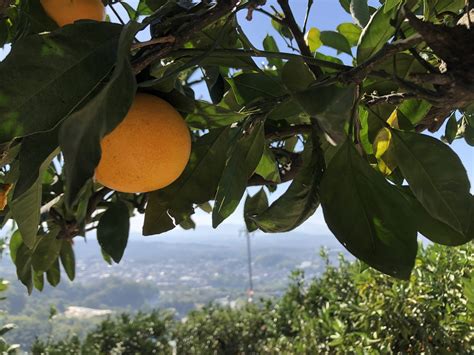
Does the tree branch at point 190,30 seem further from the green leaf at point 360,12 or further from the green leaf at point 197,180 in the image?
the green leaf at point 360,12

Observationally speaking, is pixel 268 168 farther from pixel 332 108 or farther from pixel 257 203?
pixel 332 108

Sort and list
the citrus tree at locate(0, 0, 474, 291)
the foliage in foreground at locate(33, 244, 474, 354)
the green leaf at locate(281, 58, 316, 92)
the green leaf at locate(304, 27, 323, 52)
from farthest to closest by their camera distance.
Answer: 1. the foliage in foreground at locate(33, 244, 474, 354)
2. the green leaf at locate(304, 27, 323, 52)
3. the green leaf at locate(281, 58, 316, 92)
4. the citrus tree at locate(0, 0, 474, 291)

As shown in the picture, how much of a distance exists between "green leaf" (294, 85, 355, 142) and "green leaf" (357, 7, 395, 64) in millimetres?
263

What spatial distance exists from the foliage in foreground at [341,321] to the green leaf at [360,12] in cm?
125

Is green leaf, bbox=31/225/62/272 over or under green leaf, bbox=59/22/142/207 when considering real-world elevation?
under

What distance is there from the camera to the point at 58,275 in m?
1.66

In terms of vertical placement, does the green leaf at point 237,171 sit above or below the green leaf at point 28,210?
above

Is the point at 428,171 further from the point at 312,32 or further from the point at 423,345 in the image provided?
the point at 423,345

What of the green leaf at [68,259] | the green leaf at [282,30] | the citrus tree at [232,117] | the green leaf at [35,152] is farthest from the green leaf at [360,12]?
the green leaf at [68,259]

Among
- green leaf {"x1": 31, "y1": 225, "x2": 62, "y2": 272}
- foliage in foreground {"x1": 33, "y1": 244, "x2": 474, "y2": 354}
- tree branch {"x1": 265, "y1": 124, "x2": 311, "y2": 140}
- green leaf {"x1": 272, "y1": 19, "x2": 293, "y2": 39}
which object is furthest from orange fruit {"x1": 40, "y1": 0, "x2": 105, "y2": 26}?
foliage in foreground {"x1": 33, "y1": 244, "x2": 474, "y2": 354}

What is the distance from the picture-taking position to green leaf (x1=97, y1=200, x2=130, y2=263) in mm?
961

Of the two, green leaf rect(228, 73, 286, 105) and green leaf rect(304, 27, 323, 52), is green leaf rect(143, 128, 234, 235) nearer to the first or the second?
green leaf rect(228, 73, 286, 105)

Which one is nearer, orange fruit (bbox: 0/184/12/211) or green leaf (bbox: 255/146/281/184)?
orange fruit (bbox: 0/184/12/211)

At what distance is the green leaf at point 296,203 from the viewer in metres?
0.57
